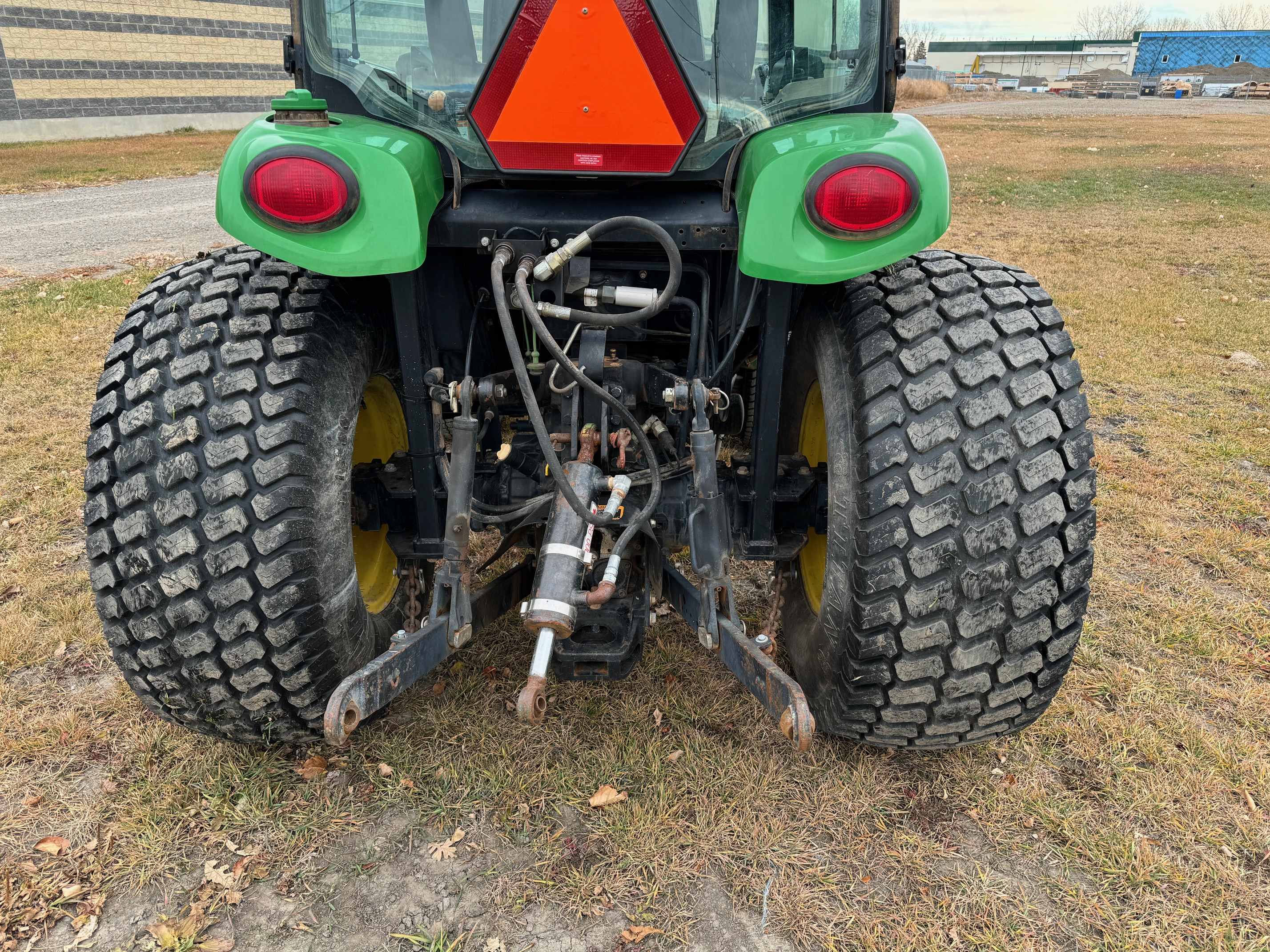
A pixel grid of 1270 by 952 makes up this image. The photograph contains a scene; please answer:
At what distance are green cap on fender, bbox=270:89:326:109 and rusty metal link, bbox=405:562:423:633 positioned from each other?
138 cm

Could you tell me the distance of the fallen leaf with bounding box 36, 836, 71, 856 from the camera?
2258 millimetres

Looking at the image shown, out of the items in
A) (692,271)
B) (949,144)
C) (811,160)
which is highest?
(811,160)

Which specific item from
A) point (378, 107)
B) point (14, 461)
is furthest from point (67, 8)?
point (378, 107)

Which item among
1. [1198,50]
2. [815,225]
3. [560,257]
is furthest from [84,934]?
[1198,50]

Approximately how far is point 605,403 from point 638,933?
1281 mm

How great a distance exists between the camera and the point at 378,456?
9.59ft

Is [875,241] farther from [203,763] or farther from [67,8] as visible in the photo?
[67,8]

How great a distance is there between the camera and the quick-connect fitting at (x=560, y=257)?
6.63 ft

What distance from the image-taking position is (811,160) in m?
2.02

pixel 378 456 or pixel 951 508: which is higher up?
pixel 951 508

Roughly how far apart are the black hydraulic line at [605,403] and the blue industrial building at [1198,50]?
89.9m

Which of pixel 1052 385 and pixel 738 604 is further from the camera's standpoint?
pixel 738 604

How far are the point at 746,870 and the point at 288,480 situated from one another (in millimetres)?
1473

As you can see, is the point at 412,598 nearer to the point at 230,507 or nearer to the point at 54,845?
the point at 230,507
